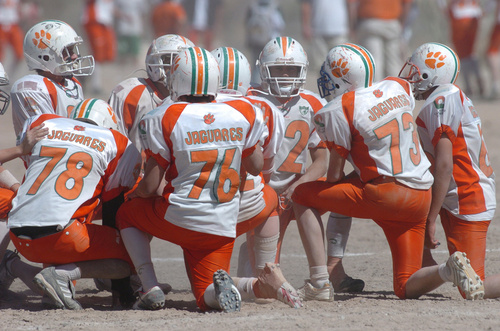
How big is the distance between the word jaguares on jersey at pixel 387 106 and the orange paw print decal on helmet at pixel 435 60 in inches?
18.2

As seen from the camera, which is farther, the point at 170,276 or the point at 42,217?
the point at 170,276

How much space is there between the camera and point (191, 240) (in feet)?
16.0

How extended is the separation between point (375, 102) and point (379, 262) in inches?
86.4

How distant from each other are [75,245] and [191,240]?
0.77 metres

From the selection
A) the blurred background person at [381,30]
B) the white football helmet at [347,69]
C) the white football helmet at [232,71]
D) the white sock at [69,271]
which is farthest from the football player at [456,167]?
the blurred background person at [381,30]

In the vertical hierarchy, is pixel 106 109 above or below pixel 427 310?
Result: above

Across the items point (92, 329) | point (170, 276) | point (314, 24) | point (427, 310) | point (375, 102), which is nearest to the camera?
point (92, 329)

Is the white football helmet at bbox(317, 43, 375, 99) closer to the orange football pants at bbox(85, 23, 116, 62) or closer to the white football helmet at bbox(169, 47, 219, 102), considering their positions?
the white football helmet at bbox(169, 47, 219, 102)

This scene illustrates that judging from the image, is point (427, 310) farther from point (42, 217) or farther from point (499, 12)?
point (499, 12)

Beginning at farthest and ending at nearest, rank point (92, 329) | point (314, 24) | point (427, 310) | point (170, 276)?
point (314, 24) < point (170, 276) < point (427, 310) < point (92, 329)

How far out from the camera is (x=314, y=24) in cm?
1424

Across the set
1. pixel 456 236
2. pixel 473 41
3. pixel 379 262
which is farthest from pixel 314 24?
pixel 456 236

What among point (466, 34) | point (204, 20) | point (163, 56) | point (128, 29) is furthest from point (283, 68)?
point (128, 29)

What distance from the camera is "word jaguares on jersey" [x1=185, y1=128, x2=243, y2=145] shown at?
15.4 ft
